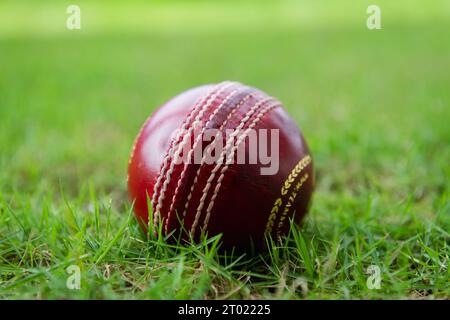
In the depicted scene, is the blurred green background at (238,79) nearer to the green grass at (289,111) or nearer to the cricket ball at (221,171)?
the green grass at (289,111)

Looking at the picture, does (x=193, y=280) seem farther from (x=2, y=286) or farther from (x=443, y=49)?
(x=443, y=49)

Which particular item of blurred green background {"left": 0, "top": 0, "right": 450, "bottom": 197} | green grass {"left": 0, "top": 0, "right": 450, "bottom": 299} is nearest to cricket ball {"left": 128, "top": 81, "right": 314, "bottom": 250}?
green grass {"left": 0, "top": 0, "right": 450, "bottom": 299}

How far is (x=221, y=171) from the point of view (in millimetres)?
1985

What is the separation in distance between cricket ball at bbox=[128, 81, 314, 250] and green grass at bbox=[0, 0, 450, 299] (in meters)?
0.10

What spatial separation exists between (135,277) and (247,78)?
4052mm

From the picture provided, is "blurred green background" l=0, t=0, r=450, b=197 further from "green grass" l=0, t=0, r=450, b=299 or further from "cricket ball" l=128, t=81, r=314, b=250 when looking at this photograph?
"cricket ball" l=128, t=81, r=314, b=250

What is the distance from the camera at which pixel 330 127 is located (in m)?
3.99

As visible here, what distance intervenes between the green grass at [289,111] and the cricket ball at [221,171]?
0.10 metres

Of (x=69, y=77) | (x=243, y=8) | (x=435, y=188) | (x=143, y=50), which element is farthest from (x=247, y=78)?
(x=243, y=8)

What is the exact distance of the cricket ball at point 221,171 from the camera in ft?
6.55

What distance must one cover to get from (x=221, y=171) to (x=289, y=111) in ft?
8.73

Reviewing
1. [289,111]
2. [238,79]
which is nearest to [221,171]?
[289,111]

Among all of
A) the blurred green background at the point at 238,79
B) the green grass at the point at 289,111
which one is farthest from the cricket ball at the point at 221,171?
the blurred green background at the point at 238,79

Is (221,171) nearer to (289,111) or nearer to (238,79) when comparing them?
(289,111)
